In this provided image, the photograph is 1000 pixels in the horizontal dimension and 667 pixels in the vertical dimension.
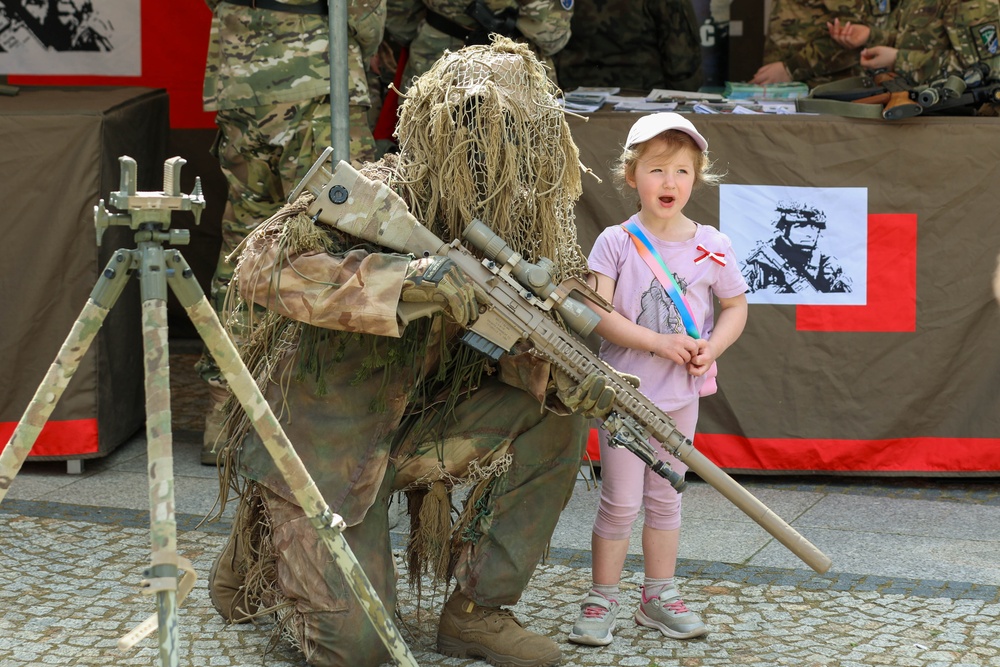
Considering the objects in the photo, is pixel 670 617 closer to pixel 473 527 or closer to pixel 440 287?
pixel 473 527

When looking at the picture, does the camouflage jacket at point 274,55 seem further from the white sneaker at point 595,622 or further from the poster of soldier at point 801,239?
the white sneaker at point 595,622

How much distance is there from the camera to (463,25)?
5.13 m

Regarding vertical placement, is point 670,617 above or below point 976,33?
below

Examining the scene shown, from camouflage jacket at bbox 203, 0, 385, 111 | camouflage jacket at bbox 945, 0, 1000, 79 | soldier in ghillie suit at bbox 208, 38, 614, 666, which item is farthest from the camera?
camouflage jacket at bbox 945, 0, 1000, 79

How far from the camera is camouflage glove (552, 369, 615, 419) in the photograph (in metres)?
2.96

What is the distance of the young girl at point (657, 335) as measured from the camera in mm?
3305

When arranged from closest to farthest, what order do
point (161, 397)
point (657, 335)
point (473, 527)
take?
point (161, 397) → point (473, 527) → point (657, 335)

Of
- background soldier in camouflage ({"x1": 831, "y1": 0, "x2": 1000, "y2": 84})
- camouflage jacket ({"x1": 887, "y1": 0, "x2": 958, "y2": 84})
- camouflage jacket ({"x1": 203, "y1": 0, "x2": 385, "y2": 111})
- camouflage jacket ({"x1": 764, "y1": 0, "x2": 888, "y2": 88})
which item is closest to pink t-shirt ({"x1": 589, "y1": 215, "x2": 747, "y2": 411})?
camouflage jacket ({"x1": 203, "y1": 0, "x2": 385, "y2": 111})

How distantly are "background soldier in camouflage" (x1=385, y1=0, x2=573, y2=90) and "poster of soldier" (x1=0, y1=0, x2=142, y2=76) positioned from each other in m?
1.72

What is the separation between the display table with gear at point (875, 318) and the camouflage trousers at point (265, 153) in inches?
35.7

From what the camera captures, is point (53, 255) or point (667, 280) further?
point (53, 255)

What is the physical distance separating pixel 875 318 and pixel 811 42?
1.84 metres

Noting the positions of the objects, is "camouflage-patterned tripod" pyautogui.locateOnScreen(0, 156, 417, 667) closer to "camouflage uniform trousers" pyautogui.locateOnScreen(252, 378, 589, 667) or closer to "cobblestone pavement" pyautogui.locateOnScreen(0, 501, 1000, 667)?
"camouflage uniform trousers" pyautogui.locateOnScreen(252, 378, 589, 667)

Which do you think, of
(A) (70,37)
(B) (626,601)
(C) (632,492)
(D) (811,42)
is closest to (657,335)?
(C) (632,492)
